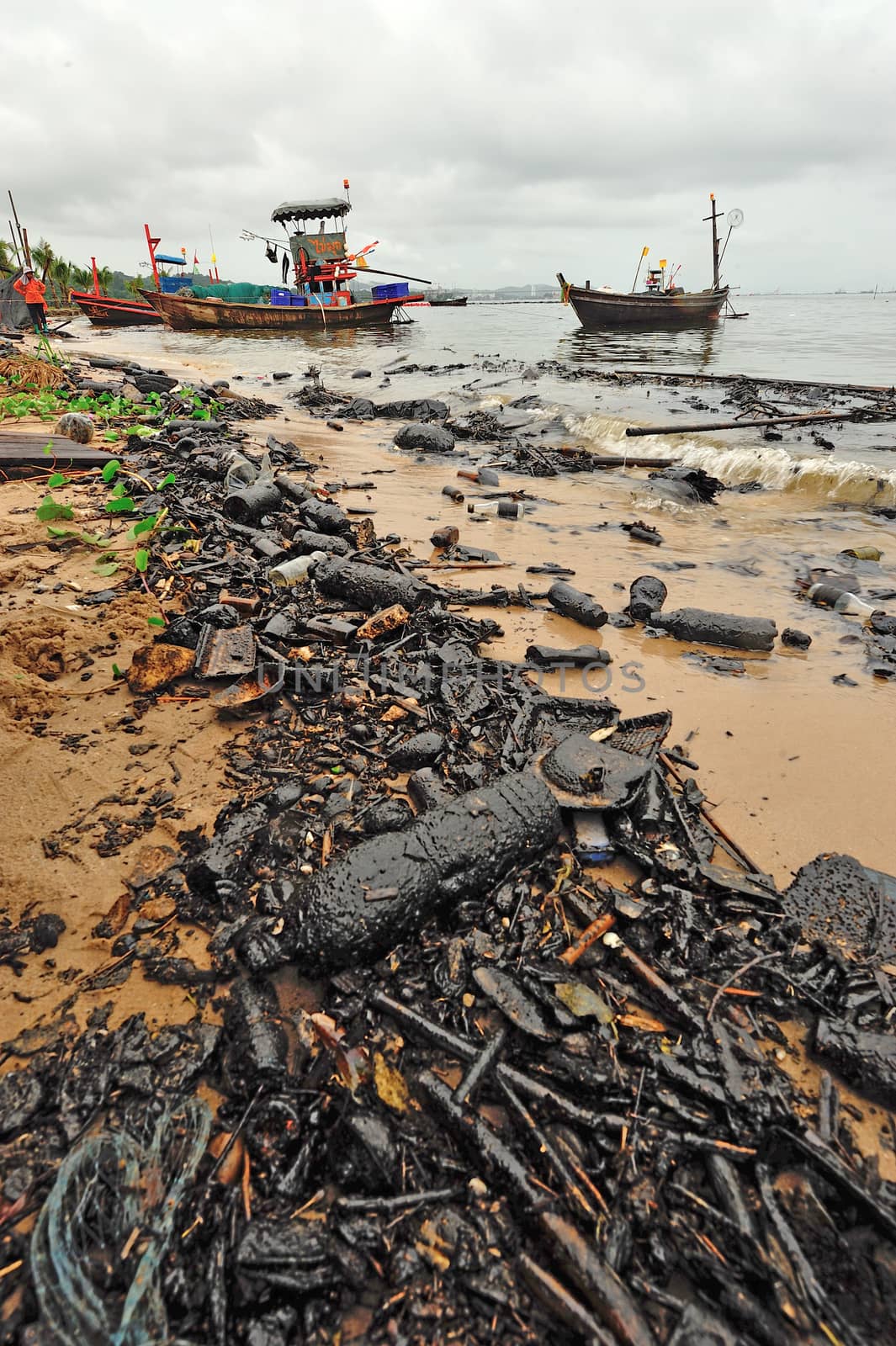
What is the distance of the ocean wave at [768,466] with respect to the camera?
33.7 feet

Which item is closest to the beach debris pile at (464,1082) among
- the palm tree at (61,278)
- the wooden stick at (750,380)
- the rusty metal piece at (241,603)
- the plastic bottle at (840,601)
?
the rusty metal piece at (241,603)

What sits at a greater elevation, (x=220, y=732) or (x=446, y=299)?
(x=446, y=299)

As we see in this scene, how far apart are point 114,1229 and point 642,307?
46.4 m

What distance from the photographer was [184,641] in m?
4.26

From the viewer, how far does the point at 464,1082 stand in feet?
6.47

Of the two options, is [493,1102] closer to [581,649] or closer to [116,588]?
[581,649]

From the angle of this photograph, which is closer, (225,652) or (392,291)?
(225,652)

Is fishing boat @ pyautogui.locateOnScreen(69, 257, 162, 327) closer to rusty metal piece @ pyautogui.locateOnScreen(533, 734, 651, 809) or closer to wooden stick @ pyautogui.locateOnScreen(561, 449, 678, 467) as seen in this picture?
wooden stick @ pyautogui.locateOnScreen(561, 449, 678, 467)

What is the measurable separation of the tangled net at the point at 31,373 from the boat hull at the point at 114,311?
3359cm

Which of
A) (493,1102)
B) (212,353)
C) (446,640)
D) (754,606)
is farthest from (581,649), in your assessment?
(212,353)

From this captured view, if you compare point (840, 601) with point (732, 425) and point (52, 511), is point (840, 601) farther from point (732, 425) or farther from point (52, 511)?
point (52, 511)

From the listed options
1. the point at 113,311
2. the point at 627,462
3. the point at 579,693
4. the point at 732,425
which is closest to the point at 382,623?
the point at 579,693

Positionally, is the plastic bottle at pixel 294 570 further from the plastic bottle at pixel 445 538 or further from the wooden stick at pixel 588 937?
the wooden stick at pixel 588 937

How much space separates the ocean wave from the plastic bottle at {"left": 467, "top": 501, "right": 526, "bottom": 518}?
517 centimetres
